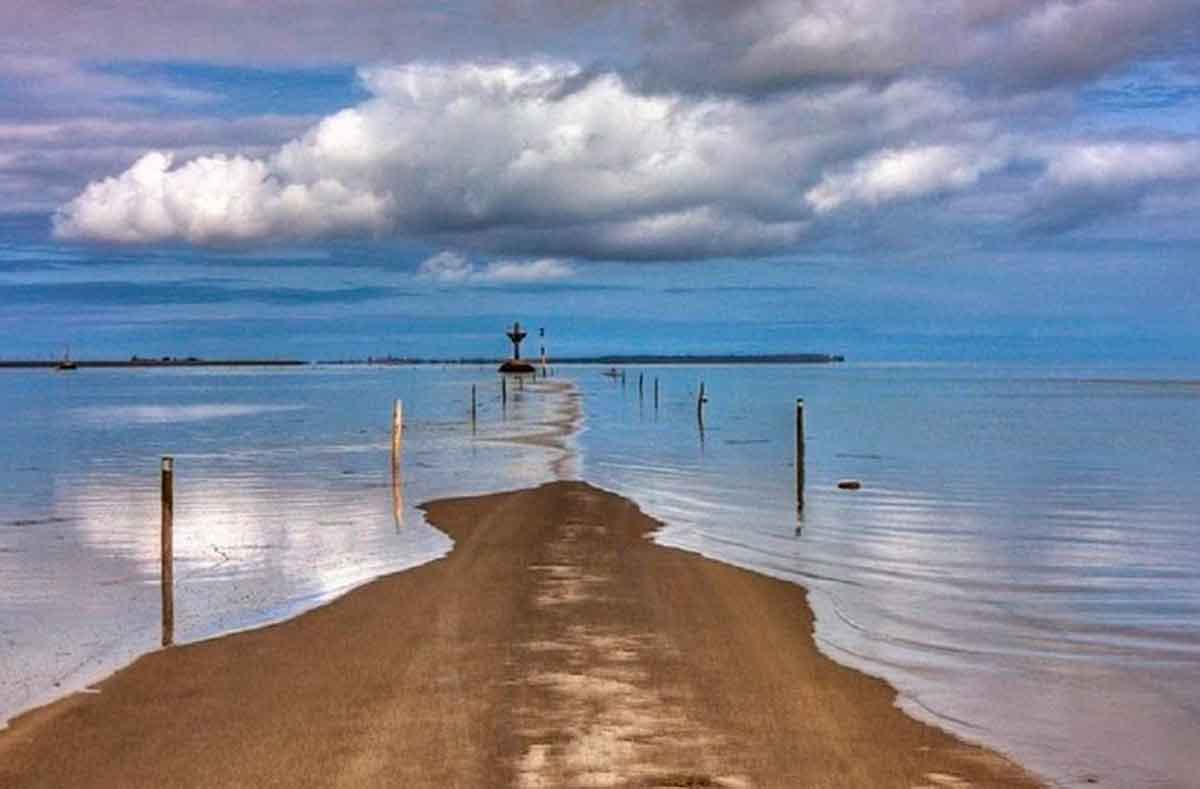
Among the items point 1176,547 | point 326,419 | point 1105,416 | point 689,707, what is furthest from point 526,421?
point 689,707

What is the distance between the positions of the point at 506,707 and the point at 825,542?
44.6ft

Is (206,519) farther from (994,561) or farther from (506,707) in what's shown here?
(506,707)

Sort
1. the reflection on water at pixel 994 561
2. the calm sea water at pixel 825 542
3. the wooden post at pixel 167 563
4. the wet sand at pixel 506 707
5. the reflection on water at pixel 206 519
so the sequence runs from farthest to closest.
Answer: the reflection on water at pixel 206 519
the wooden post at pixel 167 563
the calm sea water at pixel 825 542
the reflection on water at pixel 994 561
the wet sand at pixel 506 707

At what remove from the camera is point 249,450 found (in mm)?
46844

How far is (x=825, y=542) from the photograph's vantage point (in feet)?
77.6

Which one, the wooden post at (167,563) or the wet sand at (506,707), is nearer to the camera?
the wet sand at (506,707)

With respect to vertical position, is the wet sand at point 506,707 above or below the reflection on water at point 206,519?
above

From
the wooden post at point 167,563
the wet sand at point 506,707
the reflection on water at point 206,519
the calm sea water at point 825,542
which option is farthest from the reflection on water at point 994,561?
the wooden post at point 167,563

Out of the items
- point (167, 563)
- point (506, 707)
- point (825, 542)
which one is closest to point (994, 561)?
point (825, 542)

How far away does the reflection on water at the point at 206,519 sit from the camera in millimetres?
15578

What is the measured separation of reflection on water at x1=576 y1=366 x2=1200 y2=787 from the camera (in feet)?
38.4

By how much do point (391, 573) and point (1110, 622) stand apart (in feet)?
34.5

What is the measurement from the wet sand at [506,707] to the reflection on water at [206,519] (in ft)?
4.41

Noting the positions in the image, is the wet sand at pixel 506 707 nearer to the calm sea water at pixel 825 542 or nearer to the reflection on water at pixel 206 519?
the calm sea water at pixel 825 542
